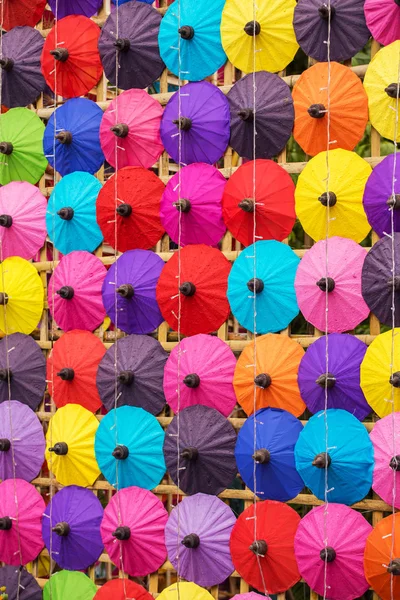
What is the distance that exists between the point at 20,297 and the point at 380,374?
1.60 metres

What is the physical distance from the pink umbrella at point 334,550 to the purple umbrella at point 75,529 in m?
0.88

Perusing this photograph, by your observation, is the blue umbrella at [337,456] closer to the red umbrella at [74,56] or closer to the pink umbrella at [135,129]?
the pink umbrella at [135,129]

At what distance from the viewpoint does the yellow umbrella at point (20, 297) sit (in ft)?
13.2

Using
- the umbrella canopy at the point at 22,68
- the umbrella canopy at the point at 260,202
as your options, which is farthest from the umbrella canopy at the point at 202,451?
the umbrella canopy at the point at 22,68

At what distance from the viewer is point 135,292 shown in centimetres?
370

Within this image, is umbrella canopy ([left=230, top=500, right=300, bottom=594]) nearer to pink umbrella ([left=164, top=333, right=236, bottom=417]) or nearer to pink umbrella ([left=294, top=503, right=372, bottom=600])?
pink umbrella ([left=294, top=503, right=372, bottom=600])

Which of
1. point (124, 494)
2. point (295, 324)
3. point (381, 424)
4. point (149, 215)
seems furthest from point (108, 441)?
point (295, 324)

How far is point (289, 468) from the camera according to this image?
131 inches

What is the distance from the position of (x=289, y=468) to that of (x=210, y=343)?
1.75ft

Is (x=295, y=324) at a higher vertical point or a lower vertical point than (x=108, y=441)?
higher

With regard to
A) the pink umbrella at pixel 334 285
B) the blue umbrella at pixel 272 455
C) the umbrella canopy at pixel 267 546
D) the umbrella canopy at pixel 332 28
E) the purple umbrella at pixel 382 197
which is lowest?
the umbrella canopy at pixel 267 546

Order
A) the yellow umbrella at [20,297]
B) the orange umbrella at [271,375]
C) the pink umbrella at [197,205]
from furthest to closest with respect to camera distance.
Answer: the yellow umbrella at [20,297] < the pink umbrella at [197,205] < the orange umbrella at [271,375]

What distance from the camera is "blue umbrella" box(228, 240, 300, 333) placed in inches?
133

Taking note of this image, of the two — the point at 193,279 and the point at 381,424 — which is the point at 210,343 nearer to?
the point at 193,279
